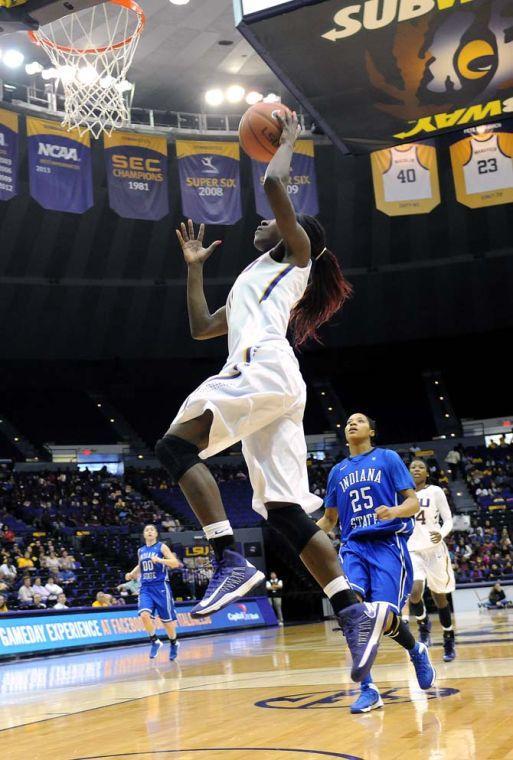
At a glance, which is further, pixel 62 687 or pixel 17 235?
pixel 17 235

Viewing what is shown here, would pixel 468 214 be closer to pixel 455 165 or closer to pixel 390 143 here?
pixel 455 165

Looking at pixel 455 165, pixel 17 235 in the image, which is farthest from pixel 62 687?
pixel 17 235

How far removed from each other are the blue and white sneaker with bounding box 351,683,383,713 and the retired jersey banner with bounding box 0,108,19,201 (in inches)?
624

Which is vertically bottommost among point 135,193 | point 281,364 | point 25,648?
point 25,648

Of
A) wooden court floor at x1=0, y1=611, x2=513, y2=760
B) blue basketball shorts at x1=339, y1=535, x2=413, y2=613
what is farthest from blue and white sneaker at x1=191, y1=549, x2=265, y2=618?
blue basketball shorts at x1=339, y1=535, x2=413, y2=613

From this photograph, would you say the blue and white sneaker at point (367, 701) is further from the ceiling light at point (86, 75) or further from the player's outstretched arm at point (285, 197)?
the ceiling light at point (86, 75)

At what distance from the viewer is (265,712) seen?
18.3 ft

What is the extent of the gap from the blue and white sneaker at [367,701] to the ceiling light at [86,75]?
12.0 metres

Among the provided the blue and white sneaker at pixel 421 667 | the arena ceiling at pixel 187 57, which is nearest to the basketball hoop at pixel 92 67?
the arena ceiling at pixel 187 57

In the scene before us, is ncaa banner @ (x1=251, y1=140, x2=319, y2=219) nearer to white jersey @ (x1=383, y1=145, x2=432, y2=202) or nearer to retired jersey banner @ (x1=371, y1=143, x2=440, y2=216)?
retired jersey banner @ (x1=371, y1=143, x2=440, y2=216)

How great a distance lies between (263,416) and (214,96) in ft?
72.0

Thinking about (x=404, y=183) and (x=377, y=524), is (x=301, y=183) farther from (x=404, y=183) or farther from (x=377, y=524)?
(x=377, y=524)

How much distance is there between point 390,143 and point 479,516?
21.9 metres

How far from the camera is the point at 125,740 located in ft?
15.8
